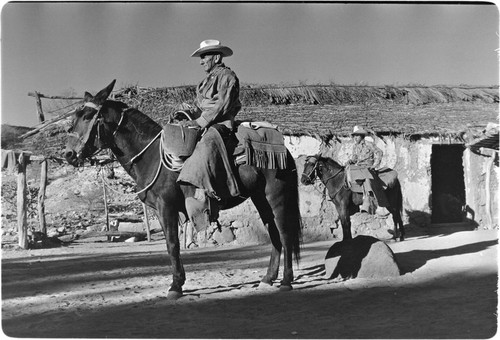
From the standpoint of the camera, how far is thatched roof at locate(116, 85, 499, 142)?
11.0 m

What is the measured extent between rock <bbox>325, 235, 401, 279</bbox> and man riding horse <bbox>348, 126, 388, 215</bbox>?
8.64ft

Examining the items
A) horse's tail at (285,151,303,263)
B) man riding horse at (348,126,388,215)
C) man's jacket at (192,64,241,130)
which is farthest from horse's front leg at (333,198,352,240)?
man's jacket at (192,64,241,130)

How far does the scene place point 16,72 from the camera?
684cm

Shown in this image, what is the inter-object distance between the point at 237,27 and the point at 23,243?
5320 millimetres

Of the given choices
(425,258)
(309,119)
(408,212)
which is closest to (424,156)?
(408,212)

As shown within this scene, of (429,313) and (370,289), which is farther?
(370,289)

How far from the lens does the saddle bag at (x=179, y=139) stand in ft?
20.4

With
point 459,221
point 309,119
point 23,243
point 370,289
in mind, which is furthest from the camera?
point 459,221

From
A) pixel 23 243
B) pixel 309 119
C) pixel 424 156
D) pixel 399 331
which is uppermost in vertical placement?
pixel 309 119

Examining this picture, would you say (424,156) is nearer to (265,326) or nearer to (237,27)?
(237,27)

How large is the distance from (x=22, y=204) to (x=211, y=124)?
5350mm

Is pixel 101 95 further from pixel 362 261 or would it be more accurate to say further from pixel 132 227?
pixel 132 227

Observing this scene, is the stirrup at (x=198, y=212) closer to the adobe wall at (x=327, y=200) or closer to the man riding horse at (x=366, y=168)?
the man riding horse at (x=366, y=168)

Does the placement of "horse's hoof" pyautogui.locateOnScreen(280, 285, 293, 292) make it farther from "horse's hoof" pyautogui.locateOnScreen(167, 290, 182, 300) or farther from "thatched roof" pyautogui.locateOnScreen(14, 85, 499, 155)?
"thatched roof" pyautogui.locateOnScreen(14, 85, 499, 155)
